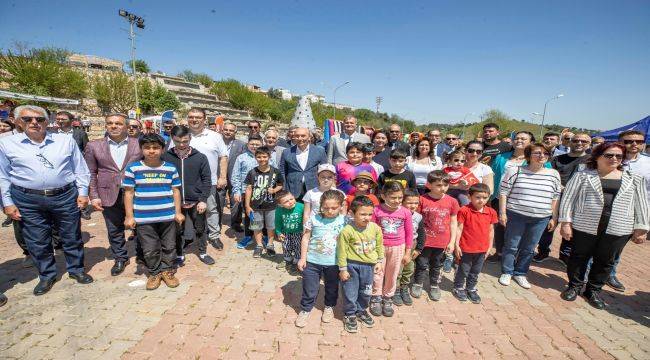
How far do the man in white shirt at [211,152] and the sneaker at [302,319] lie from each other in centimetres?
235

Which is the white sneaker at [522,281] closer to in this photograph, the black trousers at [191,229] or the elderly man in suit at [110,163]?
the black trousers at [191,229]

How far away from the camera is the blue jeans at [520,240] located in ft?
12.3

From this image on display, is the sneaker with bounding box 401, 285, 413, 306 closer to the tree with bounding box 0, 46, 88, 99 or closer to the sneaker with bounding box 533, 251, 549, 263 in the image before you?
the sneaker with bounding box 533, 251, 549, 263

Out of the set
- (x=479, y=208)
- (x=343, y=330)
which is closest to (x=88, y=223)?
(x=343, y=330)

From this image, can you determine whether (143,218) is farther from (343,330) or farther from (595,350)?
(595,350)

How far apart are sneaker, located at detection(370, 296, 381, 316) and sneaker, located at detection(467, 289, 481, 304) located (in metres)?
1.30

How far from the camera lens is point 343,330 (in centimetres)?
286

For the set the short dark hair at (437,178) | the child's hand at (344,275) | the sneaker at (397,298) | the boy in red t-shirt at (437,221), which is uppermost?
the short dark hair at (437,178)

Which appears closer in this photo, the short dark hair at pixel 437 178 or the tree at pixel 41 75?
the short dark hair at pixel 437 178

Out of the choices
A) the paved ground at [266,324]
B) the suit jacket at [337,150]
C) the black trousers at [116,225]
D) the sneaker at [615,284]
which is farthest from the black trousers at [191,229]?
the sneaker at [615,284]

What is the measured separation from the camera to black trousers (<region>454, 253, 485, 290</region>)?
11.3ft

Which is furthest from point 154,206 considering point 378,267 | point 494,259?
point 494,259

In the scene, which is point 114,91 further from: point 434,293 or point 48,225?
point 434,293

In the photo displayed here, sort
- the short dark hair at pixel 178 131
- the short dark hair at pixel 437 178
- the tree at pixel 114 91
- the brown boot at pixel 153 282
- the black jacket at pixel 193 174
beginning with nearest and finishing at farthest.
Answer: the short dark hair at pixel 437 178
the brown boot at pixel 153 282
the short dark hair at pixel 178 131
the black jacket at pixel 193 174
the tree at pixel 114 91
